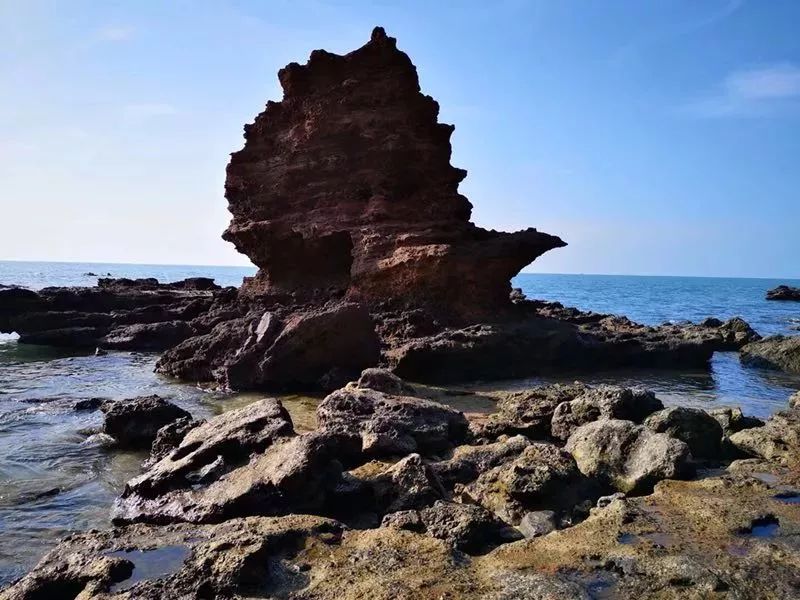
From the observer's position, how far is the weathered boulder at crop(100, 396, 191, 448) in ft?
34.8

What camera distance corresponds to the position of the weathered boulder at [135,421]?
10.6 metres

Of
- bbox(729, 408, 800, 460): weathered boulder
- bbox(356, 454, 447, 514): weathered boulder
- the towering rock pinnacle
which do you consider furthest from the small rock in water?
the towering rock pinnacle

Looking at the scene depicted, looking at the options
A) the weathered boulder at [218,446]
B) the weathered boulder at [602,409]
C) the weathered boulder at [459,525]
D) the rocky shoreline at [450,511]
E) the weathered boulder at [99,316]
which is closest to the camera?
the rocky shoreline at [450,511]

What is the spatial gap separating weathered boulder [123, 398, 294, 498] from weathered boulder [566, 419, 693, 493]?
3.78 metres

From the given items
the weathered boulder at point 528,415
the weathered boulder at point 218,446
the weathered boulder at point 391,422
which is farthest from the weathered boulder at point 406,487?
the weathered boulder at point 528,415

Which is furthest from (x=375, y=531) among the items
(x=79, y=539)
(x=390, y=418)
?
(x=390, y=418)

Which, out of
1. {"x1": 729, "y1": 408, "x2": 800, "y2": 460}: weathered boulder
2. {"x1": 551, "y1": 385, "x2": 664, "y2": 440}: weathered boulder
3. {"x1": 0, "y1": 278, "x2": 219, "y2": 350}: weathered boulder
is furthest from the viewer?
{"x1": 0, "y1": 278, "x2": 219, "y2": 350}: weathered boulder

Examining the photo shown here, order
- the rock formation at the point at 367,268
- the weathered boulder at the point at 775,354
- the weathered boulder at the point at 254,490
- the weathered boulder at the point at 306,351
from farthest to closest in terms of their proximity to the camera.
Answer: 1. the weathered boulder at the point at 775,354
2. the rock formation at the point at 367,268
3. the weathered boulder at the point at 306,351
4. the weathered boulder at the point at 254,490

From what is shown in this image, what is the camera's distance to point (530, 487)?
647 cm

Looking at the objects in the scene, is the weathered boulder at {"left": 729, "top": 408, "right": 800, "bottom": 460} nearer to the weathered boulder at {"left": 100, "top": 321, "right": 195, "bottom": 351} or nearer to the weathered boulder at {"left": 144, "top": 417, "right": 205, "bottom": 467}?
the weathered boulder at {"left": 144, "top": 417, "right": 205, "bottom": 467}

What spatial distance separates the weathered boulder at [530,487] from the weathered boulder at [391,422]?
1.61m

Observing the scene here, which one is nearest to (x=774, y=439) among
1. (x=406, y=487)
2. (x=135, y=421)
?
(x=406, y=487)

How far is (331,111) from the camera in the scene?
2255 centimetres

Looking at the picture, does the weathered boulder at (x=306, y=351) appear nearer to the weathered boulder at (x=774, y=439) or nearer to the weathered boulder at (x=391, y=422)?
the weathered boulder at (x=391, y=422)
